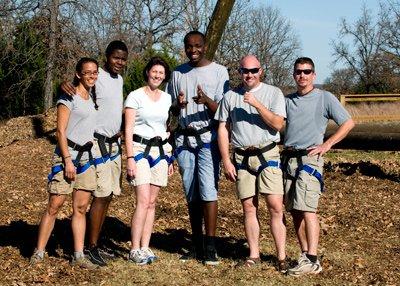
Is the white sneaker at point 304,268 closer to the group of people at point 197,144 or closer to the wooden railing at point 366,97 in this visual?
the group of people at point 197,144

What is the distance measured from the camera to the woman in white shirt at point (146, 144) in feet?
20.8

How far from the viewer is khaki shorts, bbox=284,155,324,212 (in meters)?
6.15

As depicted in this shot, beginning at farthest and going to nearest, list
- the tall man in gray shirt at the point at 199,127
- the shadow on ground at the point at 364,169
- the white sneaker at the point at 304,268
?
the shadow on ground at the point at 364,169, the tall man in gray shirt at the point at 199,127, the white sneaker at the point at 304,268

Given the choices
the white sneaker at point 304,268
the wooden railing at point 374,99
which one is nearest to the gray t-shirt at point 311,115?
the white sneaker at point 304,268

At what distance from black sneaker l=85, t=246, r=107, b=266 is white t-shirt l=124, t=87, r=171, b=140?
1.15m

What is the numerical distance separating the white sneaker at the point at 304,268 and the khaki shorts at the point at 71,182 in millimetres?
1912

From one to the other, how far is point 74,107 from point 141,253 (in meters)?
1.51

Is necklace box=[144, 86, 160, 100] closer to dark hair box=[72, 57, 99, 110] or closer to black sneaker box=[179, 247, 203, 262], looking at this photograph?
dark hair box=[72, 57, 99, 110]

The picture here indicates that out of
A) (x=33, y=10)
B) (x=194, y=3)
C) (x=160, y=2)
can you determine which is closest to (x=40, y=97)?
(x=33, y=10)

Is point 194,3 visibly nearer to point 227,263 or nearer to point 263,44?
point 263,44

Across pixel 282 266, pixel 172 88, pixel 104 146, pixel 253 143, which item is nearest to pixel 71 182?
pixel 104 146

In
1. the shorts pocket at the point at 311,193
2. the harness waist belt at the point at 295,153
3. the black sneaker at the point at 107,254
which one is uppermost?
the harness waist belt at the point at 295,153

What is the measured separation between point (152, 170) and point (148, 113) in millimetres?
524

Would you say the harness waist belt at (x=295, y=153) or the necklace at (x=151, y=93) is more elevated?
the necklace at (x=151, y=93)
